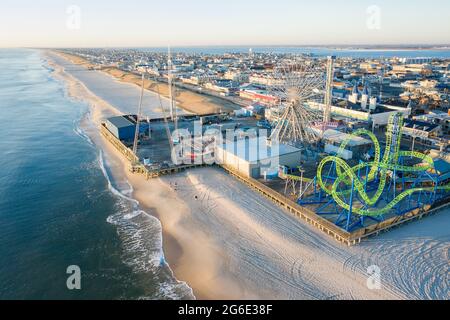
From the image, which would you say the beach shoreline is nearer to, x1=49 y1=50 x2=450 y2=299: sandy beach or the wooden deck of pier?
x1=49 y1=50 x2=450 y2=299: sandy beach

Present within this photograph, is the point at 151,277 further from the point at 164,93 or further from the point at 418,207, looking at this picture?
the point at 164,93

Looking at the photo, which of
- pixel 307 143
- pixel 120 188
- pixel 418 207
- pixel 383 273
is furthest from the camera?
pixel 307 143

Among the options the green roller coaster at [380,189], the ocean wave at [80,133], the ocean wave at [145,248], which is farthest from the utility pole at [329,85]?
the ocean wave at [80,133]

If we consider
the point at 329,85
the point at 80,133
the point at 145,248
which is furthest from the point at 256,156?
the point at 80,133

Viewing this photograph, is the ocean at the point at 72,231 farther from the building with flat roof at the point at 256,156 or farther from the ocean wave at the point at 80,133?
the building with flat roof at the point at 256,156

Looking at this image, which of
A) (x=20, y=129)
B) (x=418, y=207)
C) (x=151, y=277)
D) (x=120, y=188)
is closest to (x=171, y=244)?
(x=151, y=277)

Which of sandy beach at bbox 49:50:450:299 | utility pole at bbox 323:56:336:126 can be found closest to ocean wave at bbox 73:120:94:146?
sandy beach at bbox 49:50:450:299
